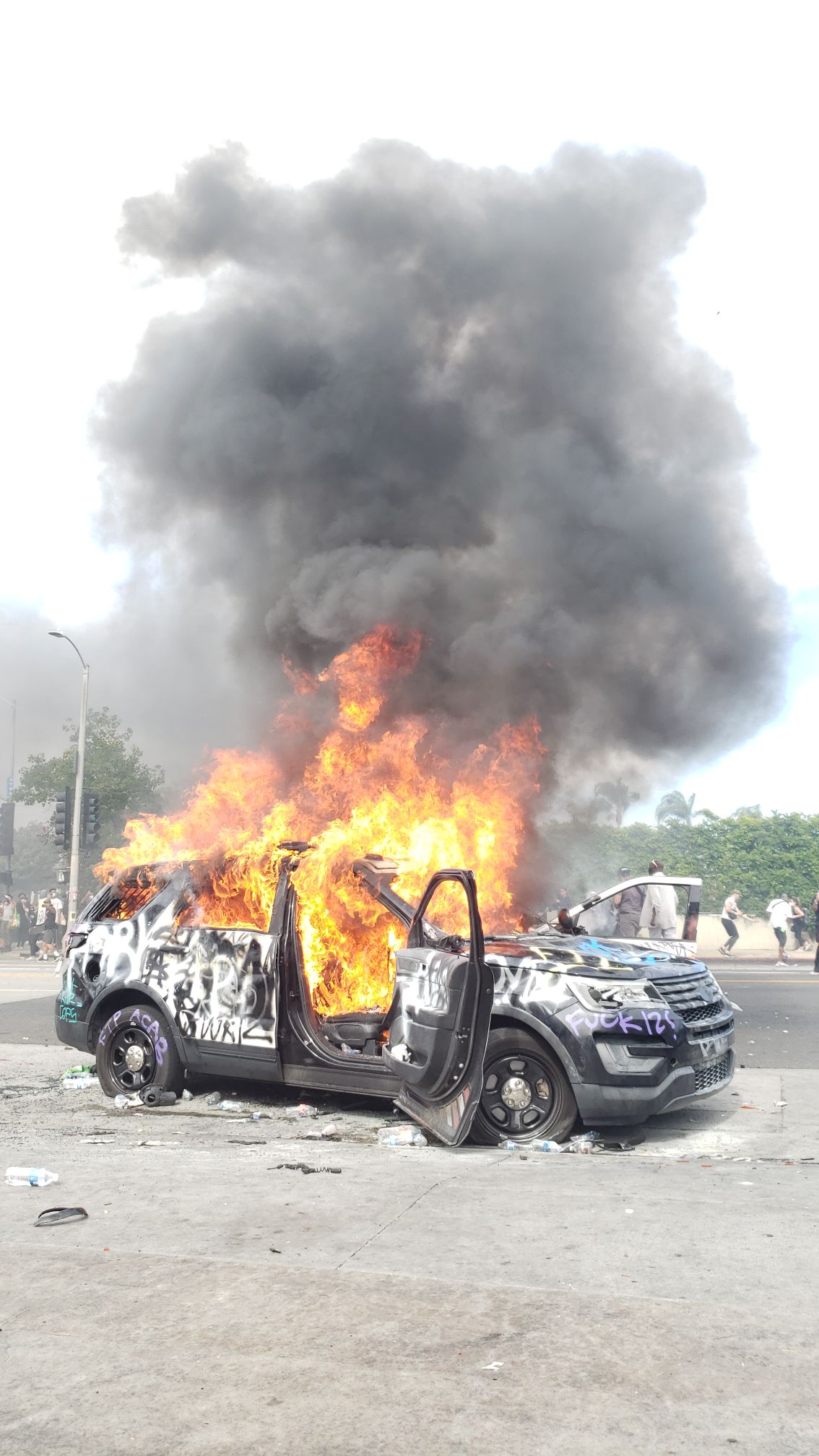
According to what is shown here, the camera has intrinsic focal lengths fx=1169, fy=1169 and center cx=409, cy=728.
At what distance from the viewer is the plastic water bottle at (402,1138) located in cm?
637

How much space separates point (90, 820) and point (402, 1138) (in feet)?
65.8

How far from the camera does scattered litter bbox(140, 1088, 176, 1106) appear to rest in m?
7.42

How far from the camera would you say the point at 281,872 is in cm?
721

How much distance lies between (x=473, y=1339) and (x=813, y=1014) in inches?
407

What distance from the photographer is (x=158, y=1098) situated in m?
7.42

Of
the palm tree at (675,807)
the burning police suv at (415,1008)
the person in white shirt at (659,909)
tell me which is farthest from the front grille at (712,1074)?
the palm tree at (675,807)

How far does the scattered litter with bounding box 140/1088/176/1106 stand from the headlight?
9.32ft

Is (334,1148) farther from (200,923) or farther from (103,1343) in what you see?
(103,1343)

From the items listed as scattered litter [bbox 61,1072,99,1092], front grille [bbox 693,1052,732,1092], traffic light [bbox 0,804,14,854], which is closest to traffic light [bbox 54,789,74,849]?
traffic light [bbox 0,804,14,854]

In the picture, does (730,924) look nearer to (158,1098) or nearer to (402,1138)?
(158,1098)

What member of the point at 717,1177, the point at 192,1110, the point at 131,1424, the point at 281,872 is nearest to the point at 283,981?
the point at 281,872

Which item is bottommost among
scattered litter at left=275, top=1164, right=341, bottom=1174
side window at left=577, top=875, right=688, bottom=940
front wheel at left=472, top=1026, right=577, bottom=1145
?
scattered litter at left=275, top=1164, right=341, bottom=1174

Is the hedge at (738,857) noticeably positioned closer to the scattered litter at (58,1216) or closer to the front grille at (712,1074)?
the front grille at (712,1074)

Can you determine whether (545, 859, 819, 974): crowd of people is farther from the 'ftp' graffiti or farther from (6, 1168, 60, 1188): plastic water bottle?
(6, 1168, 60, 1188): plastic water bottle
